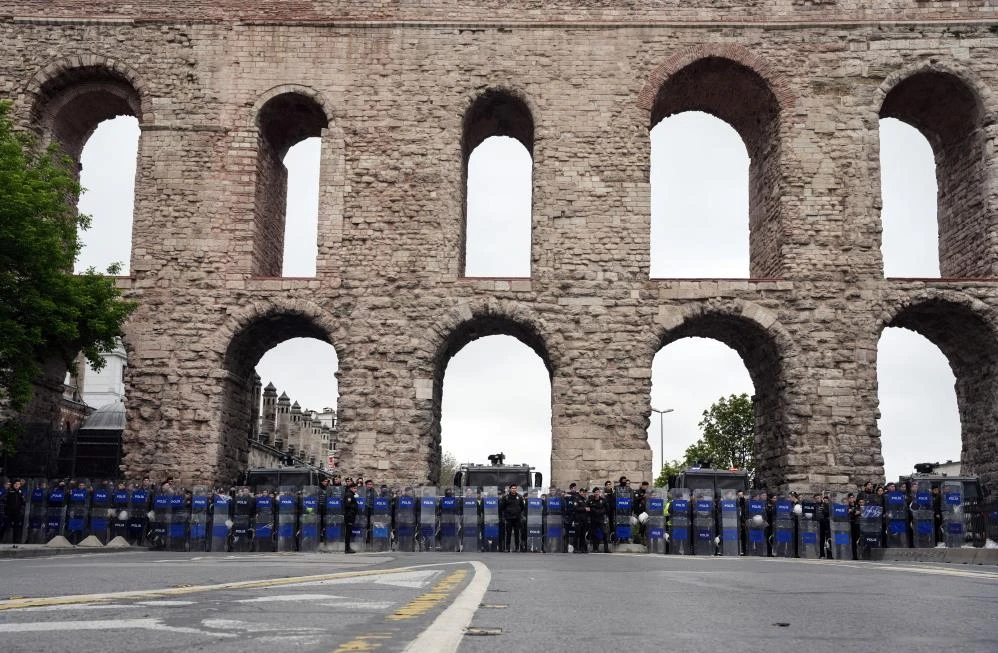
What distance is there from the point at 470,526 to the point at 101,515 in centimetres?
764

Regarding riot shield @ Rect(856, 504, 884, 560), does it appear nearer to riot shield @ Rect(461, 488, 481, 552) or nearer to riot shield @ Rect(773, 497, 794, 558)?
riot shield @ Rect(773, 497, 794, 558)

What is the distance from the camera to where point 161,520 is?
75.3 feet

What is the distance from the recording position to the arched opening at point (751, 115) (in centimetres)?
2905

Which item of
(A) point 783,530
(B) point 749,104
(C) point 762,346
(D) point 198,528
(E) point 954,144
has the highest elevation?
(B) point 749,104

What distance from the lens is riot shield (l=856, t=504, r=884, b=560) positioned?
22.6 metres

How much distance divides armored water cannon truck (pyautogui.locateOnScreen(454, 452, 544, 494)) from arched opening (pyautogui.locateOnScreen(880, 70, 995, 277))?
1269 centimetres

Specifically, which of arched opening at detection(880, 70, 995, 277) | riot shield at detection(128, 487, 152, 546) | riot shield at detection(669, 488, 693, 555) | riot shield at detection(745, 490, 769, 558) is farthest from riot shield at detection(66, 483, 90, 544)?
arched opening at detection(880, 70, 995, 277)

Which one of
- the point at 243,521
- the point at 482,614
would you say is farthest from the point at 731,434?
the point at 482,614

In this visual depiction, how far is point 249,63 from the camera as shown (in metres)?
29.2

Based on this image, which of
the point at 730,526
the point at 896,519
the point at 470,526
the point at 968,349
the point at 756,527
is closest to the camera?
the point at 730,526

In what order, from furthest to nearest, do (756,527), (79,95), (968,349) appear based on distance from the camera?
(79,95)
(968,349)
(756,527)

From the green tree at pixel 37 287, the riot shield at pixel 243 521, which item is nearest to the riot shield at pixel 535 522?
the riot shield at pixel 243 521

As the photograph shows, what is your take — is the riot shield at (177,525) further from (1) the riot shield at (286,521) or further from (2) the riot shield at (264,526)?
(1) the riot shield at (286,521)

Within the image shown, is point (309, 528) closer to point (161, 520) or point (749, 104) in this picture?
point (161, 520)
